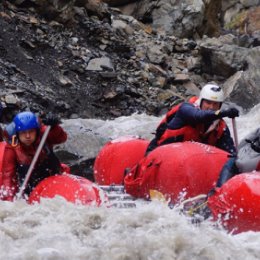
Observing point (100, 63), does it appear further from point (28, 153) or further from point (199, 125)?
point (28, 153)

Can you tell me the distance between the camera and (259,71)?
49.3 ft

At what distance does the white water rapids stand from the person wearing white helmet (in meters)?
1.53

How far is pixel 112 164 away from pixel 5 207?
2465 mm

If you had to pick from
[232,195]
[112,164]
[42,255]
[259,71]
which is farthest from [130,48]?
[42,255]

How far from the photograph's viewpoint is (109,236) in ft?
14.5

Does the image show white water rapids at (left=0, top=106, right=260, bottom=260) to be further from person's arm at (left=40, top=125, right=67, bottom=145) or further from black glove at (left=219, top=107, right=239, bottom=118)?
black glove at (left=219, top=107, right=239, bottom=118)

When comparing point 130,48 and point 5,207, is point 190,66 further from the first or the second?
point 5,207

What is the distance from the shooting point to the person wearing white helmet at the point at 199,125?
253 inches

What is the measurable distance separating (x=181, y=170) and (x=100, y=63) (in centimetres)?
949

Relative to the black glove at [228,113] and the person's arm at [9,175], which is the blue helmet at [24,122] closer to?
the person's arm at [9,175]

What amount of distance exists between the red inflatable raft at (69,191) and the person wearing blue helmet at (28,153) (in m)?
0.24

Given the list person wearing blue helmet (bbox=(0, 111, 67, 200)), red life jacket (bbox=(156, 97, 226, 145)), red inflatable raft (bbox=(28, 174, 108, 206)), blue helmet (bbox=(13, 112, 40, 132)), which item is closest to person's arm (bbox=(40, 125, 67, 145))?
person wearing blue helmet (bbox=(0, 111, 67, 200))

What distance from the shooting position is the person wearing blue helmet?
227 inches

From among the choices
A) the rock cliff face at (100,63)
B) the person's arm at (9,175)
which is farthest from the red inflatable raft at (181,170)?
the rock cliff face at (100,63)
